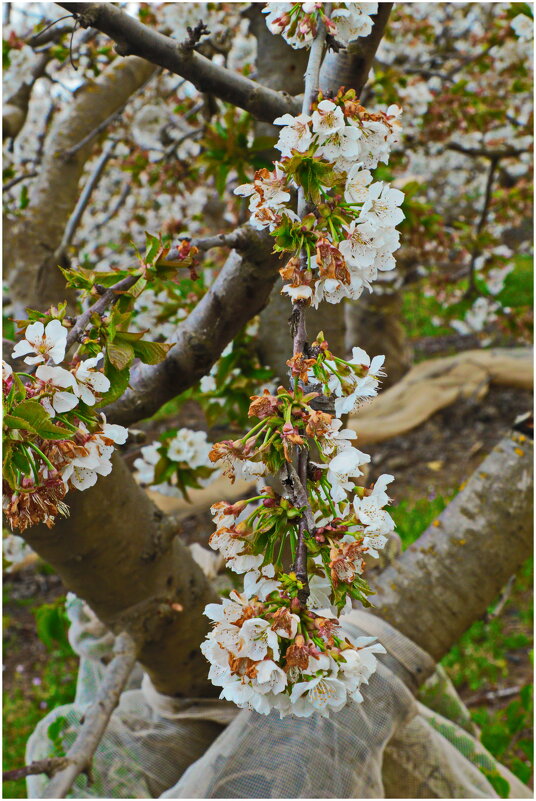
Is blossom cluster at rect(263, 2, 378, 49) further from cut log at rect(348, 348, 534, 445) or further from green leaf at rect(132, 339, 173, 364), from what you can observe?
cut log at rect(348, 348, 534, 445)

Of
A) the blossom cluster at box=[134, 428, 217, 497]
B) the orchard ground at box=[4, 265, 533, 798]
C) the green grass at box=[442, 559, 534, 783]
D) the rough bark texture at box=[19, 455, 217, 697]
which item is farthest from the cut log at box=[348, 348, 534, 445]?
the rough bark texture at box=[19, 455, 217, 697]

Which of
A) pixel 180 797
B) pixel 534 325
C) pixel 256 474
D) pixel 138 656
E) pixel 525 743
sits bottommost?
pixel 180 797

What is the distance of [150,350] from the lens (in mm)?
745

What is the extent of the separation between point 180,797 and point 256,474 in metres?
0.91

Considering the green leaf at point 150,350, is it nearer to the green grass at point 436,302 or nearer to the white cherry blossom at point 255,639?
the white cherry blossom at point 255,639

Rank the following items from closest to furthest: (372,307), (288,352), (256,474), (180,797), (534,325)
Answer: (256,474), (180,797), (288,352), (534,325), (372,307)

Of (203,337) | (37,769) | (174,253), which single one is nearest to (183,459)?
(203,337)

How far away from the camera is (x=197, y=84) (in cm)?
98

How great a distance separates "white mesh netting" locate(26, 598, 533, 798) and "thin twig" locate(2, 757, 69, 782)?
8.6 inches

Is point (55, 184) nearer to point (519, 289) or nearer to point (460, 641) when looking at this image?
point (460, 641)

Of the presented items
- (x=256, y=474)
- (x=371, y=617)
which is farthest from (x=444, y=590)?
(x=256, y=474)

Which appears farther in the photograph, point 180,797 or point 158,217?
point 158,217

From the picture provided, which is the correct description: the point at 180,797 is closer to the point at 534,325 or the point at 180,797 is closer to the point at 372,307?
the point at 534,325

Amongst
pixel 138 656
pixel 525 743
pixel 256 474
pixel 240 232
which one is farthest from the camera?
pixel 525 743
